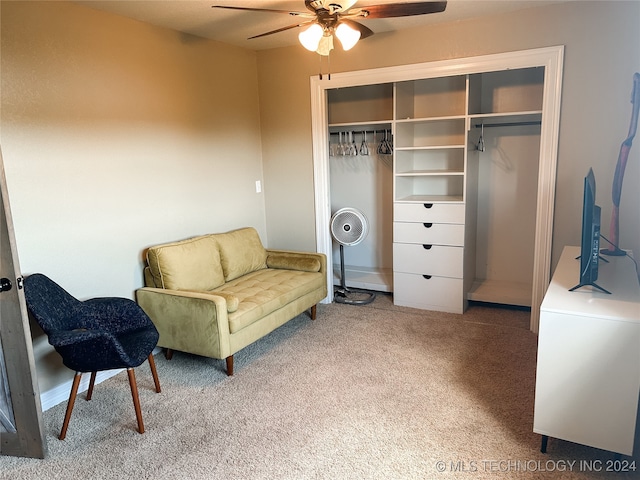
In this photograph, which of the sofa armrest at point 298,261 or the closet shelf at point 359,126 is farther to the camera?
the closet shelf at point 359,126

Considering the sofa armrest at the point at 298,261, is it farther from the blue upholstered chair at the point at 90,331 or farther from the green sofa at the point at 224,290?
the blue upholstered chair at the point at 90,331

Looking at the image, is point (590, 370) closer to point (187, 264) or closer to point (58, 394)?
point (187, 264)

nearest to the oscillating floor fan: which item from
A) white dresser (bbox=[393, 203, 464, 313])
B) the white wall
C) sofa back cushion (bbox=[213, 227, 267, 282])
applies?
white dresser (bbox=[393, 203, 464, 313])

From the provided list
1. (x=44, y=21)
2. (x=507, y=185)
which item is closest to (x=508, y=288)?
(x=507, y=185)

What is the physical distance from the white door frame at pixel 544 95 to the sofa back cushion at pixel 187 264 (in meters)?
1.41

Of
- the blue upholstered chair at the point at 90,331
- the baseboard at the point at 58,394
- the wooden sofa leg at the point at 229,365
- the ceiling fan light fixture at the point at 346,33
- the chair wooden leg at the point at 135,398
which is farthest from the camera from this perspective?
the wooden sofa leg at the point at 229,365

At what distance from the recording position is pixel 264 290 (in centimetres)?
342

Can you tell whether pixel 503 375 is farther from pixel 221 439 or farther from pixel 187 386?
pixel 187 386

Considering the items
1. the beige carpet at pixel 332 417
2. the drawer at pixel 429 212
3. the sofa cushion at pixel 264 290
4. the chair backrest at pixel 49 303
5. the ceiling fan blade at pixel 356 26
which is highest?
the ceiling fan blade at pixel 356 26

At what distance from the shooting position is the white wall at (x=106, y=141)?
2578mm

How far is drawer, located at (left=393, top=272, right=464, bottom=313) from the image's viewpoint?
4.00m

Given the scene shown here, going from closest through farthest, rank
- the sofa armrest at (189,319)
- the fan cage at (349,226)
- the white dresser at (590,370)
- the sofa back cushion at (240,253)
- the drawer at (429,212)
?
1. the white dresser at (590,370)
2. the sofa armrest at (189,319)
3. the sofa back cushion at (240,253)
4. the drawer at (429,212)
5. the fan cage at (349,226)

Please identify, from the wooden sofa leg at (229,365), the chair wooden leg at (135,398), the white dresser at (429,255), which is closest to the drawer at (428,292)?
the white dresser at (429,255)

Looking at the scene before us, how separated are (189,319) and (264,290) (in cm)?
64
